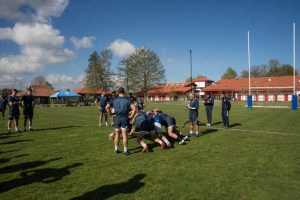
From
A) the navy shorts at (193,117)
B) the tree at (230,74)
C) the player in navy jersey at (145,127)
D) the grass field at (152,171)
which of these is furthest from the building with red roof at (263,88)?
the player in navy jersey at (145,127)

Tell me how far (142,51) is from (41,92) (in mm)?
35994

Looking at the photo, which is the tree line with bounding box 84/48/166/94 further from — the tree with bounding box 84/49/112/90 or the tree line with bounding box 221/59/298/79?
the tree line with bounding box 221/59/298/79

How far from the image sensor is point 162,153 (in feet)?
25.7

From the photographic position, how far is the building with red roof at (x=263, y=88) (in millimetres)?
63375

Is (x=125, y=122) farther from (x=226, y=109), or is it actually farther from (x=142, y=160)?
(x=226, y=109)

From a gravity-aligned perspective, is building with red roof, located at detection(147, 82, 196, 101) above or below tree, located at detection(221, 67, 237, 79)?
below

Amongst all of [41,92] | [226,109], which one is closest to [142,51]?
[41,92]

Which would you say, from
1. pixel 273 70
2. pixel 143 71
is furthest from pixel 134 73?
pixel 273 70

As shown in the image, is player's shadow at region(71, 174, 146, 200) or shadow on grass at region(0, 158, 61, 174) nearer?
player's shadow at region(71, 174, 146, 200)

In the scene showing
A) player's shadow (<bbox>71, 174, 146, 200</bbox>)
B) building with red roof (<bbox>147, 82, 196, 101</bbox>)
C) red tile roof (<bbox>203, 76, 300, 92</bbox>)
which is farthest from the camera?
building with red roof (<bbox>147, 82, 196, 101</bbox>)

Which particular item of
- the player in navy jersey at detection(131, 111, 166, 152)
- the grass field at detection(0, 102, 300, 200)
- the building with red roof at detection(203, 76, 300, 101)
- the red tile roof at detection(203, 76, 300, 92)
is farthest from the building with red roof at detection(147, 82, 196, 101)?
the grass field at detection(0, 102, 300, 200)

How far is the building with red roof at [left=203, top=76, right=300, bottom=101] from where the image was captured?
63375 millimetres

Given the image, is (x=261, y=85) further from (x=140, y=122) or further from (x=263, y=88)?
(x=140, y=122)

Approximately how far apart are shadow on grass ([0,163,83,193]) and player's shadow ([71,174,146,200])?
1242 millimetres
